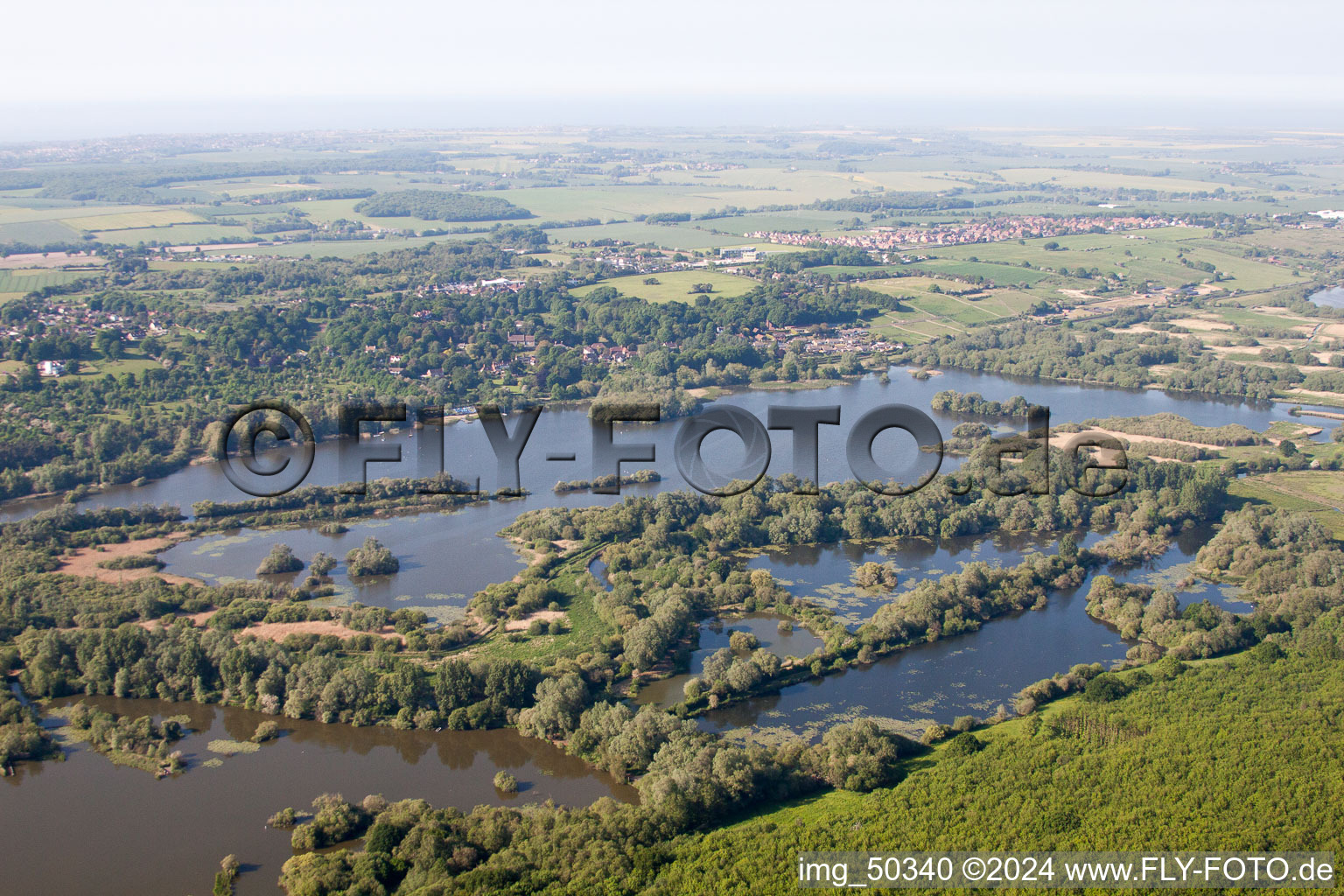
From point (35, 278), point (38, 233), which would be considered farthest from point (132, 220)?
point (35, 278)

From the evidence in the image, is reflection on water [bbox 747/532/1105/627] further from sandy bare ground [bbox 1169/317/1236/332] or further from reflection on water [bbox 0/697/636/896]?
sandy bare ground [bbox 1169/317/1236/332]

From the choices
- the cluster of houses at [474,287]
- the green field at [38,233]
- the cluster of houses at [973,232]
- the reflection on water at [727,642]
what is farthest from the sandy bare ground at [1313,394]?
the green field at [38,233]

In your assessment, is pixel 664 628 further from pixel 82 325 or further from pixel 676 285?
pixel 676 285

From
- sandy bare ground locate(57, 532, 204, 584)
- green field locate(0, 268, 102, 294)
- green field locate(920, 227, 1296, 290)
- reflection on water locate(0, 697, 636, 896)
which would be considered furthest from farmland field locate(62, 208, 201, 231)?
reflection on water locate(0, 697, 636, 896)

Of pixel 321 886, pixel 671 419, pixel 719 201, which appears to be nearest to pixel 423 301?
pixel 671 419

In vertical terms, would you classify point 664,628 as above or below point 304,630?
above

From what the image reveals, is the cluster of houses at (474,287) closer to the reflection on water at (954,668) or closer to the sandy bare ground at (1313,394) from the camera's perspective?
the reflection on water at (954,668)

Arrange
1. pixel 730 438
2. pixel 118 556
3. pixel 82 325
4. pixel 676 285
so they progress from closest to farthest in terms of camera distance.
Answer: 1. pixel 118 556
2. pixel 730 438
3. pixel 82 325
4. pixel 676 285
